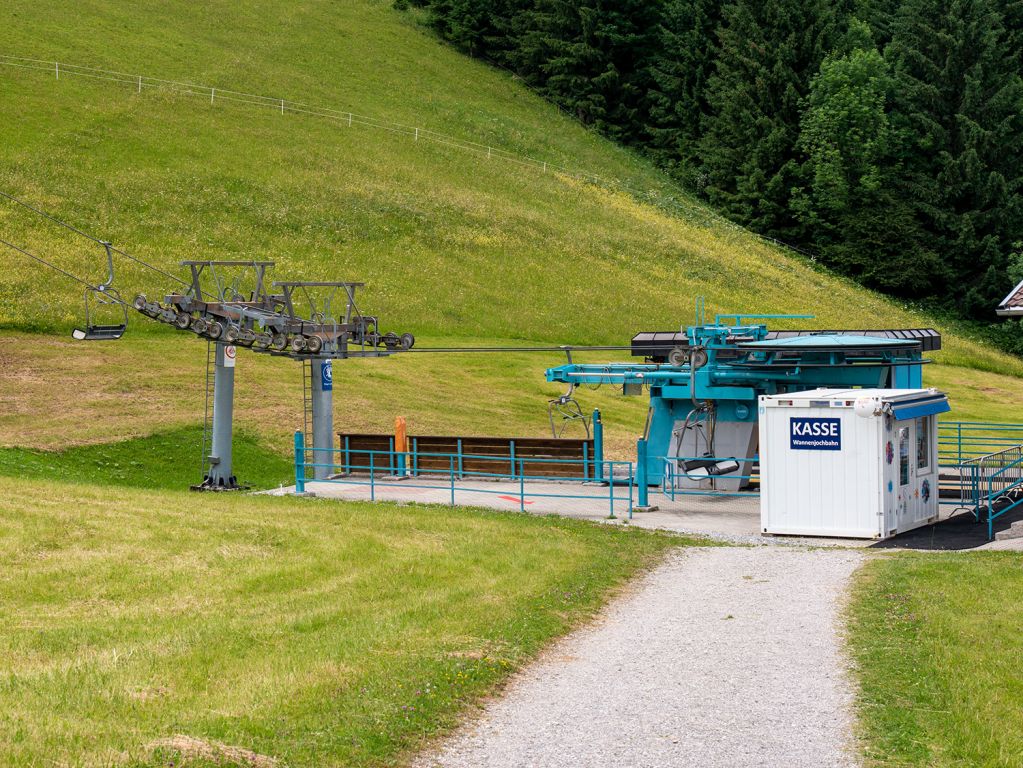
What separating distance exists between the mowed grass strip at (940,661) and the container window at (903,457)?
4.38 metres

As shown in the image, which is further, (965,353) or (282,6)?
(282,6)

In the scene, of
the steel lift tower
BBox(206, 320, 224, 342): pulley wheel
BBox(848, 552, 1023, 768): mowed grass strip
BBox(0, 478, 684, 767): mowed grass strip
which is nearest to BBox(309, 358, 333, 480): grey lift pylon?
the steel lift tower

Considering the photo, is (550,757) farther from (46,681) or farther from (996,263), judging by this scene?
(996,263)

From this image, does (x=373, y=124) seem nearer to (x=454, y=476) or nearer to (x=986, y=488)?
(x=454, y=476)

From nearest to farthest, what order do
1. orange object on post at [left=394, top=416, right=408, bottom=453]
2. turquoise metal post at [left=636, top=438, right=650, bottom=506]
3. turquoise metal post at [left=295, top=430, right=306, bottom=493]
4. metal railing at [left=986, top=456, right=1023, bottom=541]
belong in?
metal railing at [left=986, top=456, right=1023, bottom=541] → turquoise metal post at [left=636, top=438, right=650, bottom=506] → turquoise metal post at [left=295, top=430, right=306, bottom=493] → orange object on post at [left=394, top=416, right=408, bottom=453]

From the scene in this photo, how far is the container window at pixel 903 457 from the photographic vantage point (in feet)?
74.5

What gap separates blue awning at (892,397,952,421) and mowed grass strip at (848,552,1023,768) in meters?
4.32

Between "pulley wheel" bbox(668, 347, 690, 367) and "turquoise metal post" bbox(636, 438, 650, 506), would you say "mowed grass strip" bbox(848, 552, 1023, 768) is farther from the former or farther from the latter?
"pulley wheel" bbox(668, 347, 690, 367)

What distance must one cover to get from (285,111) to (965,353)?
42644 mm

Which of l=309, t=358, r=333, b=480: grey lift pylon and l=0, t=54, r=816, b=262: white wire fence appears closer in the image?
l=309, t=358, r=333, b=480: grey lift pylon

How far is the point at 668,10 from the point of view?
10275 centimetres

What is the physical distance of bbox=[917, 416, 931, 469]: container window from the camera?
77.9 feet

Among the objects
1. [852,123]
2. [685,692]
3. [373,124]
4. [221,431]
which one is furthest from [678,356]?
[852,123]

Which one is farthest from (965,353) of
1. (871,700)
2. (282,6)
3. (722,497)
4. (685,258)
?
(282,6)
